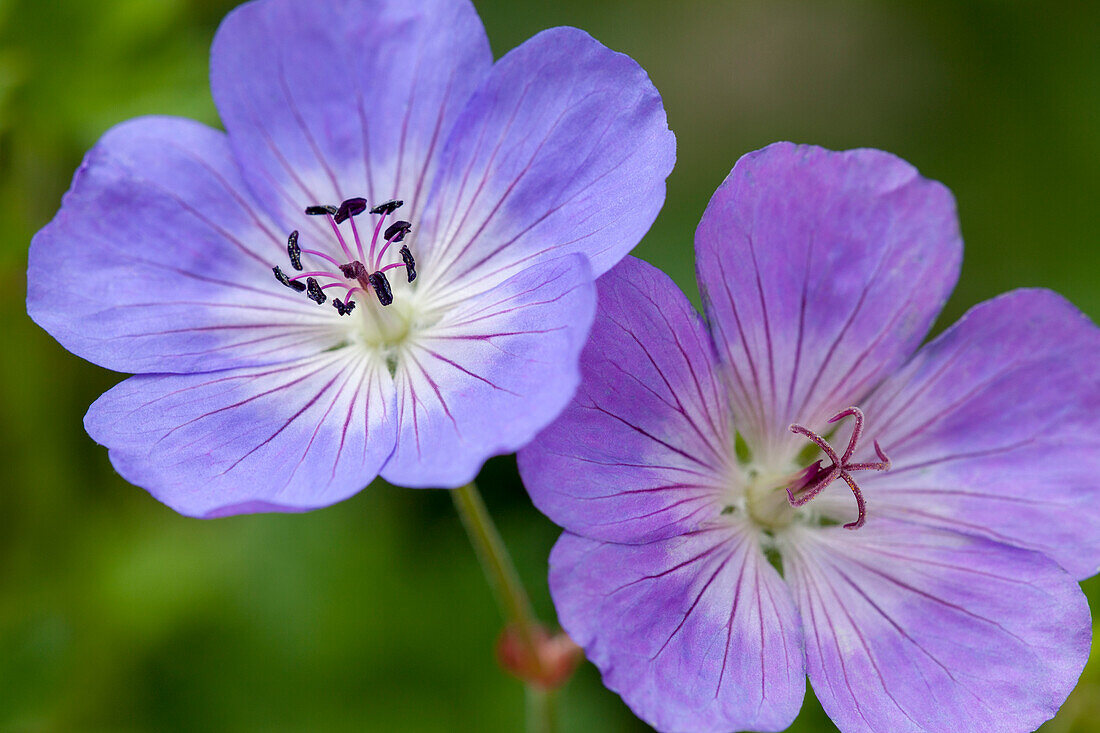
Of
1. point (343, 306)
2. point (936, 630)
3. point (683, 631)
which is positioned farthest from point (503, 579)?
point (936, 630)

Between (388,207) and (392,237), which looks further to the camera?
(392,237)

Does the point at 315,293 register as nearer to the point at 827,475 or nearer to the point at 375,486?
the point at 827,475

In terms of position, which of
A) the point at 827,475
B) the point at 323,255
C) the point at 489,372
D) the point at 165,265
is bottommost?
the point at 827,475

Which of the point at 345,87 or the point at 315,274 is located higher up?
the point at 345,87

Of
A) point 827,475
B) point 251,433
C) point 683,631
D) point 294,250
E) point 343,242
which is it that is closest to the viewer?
point 683,631

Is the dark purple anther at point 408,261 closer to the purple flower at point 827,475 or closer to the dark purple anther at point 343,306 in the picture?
the dark purple anther at point 343,306

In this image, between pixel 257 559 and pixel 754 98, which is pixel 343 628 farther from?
pixel 754 98
